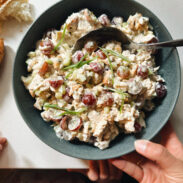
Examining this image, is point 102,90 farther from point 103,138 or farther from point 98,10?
point 98,10

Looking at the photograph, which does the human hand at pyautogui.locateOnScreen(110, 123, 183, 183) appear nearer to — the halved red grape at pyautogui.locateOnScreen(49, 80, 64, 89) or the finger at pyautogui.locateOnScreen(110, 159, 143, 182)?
the finger at pyautogui.locateOnScreen(110, 159, 143, 182)

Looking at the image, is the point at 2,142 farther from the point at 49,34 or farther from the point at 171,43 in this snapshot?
the point at 171,43

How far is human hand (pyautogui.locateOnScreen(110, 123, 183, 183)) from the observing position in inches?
45.6

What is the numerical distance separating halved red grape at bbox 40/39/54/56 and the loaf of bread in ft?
1.14

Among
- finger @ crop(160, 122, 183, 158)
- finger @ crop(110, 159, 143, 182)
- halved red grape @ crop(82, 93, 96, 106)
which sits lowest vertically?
finger @ crop(110, 159, 143, 182)

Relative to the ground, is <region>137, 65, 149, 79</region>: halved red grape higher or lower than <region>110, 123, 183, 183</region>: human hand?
higher

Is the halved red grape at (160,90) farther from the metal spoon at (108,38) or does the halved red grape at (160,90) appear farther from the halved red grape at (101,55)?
the halved red grape at (101,55)

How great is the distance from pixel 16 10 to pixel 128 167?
4.15 feet

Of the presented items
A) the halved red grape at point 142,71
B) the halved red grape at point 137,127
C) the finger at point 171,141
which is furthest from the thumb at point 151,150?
the halved red grape at point 142,71

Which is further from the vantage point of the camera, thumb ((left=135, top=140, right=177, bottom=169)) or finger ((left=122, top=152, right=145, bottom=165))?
finger ((left=122, top=152, right=145, bottom=165))

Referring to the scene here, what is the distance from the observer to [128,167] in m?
1.42

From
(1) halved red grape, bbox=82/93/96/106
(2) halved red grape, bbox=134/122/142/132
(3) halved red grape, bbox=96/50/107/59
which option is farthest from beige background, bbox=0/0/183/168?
(3) halved red grape, bbox=96/50/107/59


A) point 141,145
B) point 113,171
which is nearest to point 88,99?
point 141,145

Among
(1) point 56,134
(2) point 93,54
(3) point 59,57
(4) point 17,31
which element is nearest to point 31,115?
(1) point 56,134
